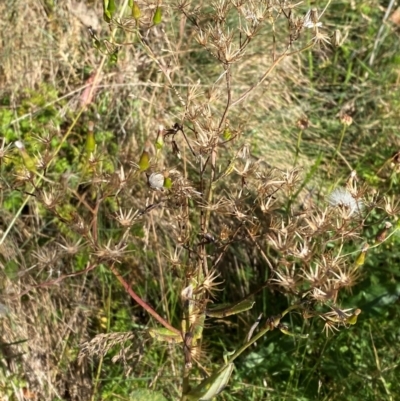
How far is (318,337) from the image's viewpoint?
1914 millimetres

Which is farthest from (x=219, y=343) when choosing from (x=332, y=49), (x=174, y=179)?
(x=332, y=49)

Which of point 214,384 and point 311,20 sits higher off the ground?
point 311,20

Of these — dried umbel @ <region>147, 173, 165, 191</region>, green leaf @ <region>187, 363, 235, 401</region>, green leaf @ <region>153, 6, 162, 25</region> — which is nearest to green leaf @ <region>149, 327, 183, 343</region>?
green leaf @ <region>187, 363, 235, 401</region>

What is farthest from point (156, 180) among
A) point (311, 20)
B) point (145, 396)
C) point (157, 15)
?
point (145, 396)

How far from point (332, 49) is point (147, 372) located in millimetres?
1537

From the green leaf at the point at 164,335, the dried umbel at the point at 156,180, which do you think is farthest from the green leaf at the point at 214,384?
the dried umbel at the point at 156,180

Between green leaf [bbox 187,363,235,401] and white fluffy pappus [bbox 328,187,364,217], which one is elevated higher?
white fluffy pappus [bbox 328,187,364,217]

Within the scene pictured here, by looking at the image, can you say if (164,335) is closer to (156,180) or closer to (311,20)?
(156,180)

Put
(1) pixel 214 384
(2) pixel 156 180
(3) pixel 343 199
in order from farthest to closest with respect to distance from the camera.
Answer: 1. (3) pixel 343 199
2. (1) pixel 214 384
3. (2) pixel 156 180

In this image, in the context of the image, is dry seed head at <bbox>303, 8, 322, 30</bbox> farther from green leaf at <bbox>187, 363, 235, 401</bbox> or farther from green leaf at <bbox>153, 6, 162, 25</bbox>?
green leaf at <bbox>187, 363, 235, 401</bbox>

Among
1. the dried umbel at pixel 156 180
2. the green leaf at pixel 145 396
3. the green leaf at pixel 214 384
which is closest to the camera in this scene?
the dried umbel at pixel 156 180

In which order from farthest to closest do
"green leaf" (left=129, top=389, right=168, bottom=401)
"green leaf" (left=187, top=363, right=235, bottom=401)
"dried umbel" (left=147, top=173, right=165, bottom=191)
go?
"green leaf" (left=129, top=389, right=168, bottom=401)
"green leaf" (left=187, top=363, right=235, bottom=401)
"dried umbel" (left=147, top=173, right=165, bottom=191)

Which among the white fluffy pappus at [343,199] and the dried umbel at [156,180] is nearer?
the dried umbel at [156,180]

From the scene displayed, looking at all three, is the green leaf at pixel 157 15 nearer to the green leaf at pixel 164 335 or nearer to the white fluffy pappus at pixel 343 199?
the white fluffy pappus at pixel 343 199
